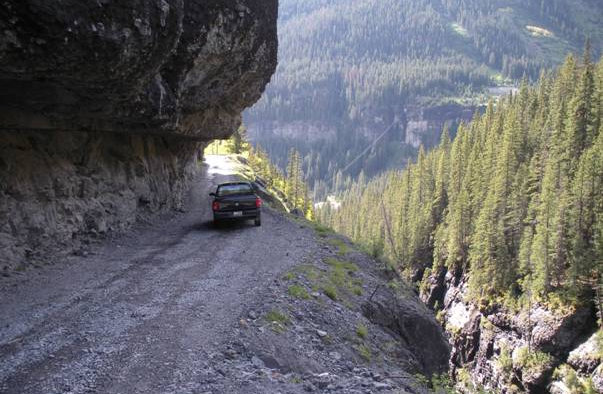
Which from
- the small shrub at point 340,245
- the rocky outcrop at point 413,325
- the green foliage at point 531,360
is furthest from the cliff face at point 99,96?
the green foliage at point 531,360

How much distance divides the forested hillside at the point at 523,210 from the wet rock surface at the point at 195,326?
9450mm

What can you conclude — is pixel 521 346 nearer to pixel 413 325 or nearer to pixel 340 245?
pixel 340 245

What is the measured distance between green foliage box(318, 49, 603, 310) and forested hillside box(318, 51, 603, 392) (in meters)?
0.13

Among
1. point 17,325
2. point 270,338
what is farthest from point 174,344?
point 17,325

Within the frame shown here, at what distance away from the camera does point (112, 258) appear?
47.4 feet

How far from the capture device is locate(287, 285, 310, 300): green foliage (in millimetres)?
12539

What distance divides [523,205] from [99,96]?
2216 inches

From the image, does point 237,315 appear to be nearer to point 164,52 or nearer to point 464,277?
point 164,52

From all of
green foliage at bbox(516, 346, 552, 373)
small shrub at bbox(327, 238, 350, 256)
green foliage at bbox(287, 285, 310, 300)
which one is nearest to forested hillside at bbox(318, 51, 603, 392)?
green foliage at bbox(516, 346, 552, 373)

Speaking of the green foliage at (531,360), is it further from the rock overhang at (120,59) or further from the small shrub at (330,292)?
the rock overhang at (120,59)

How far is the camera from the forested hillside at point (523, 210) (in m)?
47.4

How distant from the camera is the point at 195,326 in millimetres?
9414

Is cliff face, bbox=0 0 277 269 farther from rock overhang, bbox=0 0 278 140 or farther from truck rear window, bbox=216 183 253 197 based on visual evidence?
truck rear window, bbox=216 183 253 197

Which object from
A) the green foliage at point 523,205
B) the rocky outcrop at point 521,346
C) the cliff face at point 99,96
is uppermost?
the cliff face at point 99,96
